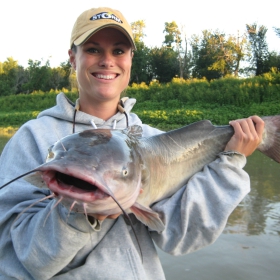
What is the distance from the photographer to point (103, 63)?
1.85m

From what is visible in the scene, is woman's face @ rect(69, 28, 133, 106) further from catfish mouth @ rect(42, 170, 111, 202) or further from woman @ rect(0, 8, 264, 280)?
catfish mouth @ rect(42, 170, 111, 202)

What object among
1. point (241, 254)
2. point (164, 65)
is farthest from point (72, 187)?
point (164, 65)

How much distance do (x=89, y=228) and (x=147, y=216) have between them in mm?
242

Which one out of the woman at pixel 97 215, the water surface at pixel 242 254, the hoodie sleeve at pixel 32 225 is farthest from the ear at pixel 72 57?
the water surface at pixel 242 254

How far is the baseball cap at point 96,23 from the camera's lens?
179 centimetres

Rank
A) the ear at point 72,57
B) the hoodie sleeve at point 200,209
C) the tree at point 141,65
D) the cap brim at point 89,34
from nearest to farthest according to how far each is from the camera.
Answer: the hoodie sleeve at point 200,209 < the cap brim at point 89,34 < the ear at point 72,57 < the tree at point 141,65

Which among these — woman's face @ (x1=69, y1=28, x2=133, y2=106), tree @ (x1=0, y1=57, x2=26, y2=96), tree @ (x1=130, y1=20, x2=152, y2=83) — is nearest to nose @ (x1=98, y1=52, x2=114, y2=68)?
woman's face @ (x1=69, y1=28, x2=133, y2=106)

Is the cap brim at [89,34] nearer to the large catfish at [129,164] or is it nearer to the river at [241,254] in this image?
the large catfish at [129,164]

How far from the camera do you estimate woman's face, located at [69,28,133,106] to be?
185 centimetres

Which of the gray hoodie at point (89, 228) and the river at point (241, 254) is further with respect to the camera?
the river at point (241, 254)

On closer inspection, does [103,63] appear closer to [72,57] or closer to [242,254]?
[72,57]

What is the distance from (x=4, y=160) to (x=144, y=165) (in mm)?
687

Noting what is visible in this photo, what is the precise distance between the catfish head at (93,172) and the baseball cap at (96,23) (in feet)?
1.85

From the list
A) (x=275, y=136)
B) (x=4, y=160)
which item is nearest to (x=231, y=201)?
(x=275, y=136)
